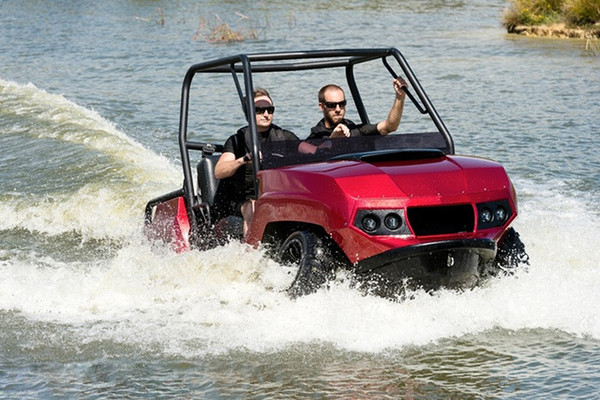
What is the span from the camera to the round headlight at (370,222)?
18.9 ft

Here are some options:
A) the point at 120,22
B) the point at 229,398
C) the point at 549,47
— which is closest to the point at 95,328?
the point at 229,398

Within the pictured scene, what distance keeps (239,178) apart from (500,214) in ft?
6.61

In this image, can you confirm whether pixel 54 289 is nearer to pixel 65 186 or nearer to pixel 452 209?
pixel 452 209

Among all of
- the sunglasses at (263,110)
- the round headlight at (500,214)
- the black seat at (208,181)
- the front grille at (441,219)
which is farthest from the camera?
the black seat at (208,181)

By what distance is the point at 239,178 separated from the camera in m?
7.41

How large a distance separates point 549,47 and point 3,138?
47.3ft

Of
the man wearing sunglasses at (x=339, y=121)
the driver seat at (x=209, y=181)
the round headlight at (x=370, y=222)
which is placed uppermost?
the man wearing sunglasses at (x=339, y=121)

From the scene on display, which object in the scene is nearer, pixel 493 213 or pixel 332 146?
pixel 493 213

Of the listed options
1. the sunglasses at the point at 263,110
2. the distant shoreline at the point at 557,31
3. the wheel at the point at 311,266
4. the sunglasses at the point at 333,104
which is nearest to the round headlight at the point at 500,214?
the wheel at the point at 311,266

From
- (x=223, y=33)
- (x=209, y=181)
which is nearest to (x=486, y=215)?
(x=209, y=181)

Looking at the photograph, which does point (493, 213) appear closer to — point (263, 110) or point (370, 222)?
point (370, 222)

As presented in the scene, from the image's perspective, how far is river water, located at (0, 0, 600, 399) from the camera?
568cm

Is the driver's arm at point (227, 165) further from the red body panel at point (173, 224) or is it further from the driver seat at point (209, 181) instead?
the red body panel at point (173, 224)

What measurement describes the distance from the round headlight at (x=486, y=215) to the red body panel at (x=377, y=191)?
0.06 meters
